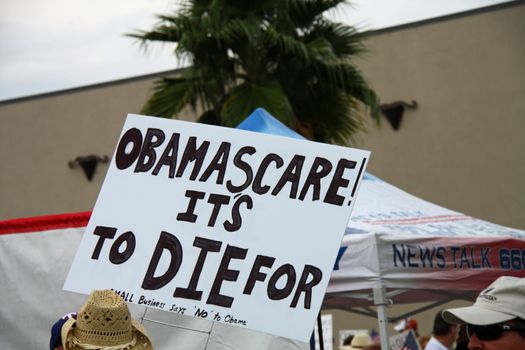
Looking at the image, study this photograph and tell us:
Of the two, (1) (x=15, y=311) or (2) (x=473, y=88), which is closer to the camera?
(1) (x=15, y=311)

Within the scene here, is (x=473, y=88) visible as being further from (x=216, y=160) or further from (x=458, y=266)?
(x=216, y=160)

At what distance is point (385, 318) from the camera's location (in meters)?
7.25

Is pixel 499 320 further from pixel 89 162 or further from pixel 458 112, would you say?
pixel 89 162

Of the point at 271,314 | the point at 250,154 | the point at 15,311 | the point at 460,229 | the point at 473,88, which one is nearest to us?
the point at 271,314

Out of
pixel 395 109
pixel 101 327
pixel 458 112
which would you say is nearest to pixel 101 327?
pixel 101 327

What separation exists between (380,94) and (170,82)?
7432 millimetres

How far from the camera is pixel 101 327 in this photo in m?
3.31

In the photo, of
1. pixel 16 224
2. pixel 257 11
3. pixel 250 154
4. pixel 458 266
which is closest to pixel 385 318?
pixel 458 266

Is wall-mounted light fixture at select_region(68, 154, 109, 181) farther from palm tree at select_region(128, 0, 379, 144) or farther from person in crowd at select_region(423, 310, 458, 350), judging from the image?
person in crowd at select_region(423, 310, 458, 350)

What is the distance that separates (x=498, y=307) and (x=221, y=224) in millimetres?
1138

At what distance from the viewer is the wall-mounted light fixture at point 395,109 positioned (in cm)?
1994

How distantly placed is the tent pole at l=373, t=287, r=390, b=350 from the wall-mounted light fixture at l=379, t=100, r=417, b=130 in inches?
511

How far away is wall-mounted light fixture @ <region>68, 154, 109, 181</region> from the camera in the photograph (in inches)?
920

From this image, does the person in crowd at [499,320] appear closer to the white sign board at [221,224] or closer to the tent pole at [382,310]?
the white sign board at [221,224]
